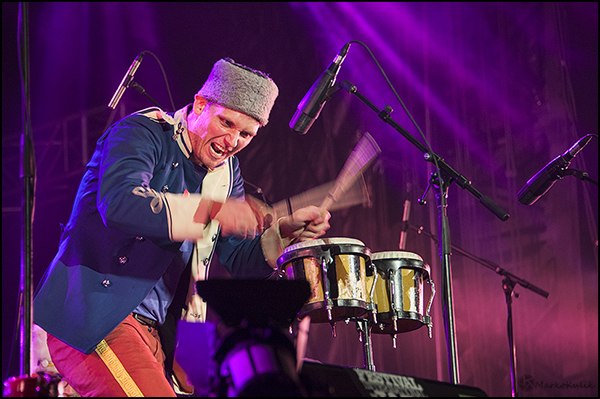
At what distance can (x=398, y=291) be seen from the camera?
3279mm

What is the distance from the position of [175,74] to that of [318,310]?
3649 mm

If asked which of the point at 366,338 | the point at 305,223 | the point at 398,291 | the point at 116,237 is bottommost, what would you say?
the point at 366,338

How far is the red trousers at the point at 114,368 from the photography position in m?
2.12

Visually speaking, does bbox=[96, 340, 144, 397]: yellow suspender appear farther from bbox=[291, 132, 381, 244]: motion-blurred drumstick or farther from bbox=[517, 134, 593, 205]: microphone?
bbox=[517, 134, 593, 205]: microphone

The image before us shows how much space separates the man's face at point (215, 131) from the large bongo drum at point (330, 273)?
0.64 m

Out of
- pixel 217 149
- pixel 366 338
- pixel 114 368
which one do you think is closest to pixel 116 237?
pixel 114 368

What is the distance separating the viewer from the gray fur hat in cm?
273

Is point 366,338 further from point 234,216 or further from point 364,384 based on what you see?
point 364,384

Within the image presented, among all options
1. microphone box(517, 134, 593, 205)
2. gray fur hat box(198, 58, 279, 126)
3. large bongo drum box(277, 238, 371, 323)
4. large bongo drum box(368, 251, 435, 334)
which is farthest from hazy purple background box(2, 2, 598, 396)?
gray fur hat box(198, 58, 279, 126)

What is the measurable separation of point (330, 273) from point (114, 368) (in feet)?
3.89

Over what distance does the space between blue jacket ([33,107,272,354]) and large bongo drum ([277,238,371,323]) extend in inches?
25.4

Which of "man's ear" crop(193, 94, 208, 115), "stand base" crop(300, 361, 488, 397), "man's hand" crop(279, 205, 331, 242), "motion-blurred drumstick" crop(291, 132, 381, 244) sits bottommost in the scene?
"stand base" crop(300, 361, 488, 397)

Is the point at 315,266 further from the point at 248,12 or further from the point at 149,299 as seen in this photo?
the point at 248,12

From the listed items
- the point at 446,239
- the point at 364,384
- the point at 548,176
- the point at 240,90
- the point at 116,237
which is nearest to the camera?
the point at 364,384
